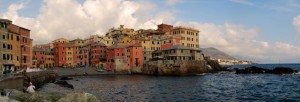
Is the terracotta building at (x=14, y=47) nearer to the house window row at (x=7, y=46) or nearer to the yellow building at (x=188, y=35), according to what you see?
the house window row at (x=7, y=46)

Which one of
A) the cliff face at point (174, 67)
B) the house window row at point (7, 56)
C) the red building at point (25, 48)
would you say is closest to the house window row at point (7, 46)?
the house window row at point (7, 56)

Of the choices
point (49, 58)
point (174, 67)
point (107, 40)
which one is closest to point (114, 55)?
point (174, 67)

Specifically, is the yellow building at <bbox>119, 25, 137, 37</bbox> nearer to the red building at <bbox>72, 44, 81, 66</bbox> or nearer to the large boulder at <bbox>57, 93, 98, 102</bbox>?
the red building at <bbox>72, 44, 81, 66</bbox>

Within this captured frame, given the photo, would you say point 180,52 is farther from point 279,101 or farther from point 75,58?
point 279,101

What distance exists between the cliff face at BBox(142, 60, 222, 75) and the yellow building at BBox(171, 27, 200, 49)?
15341 mm

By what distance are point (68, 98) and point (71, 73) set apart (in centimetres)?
9210

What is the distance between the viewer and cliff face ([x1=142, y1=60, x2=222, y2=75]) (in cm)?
11119

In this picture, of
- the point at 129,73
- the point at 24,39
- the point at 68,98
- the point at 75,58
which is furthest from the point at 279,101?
the point at 75,58

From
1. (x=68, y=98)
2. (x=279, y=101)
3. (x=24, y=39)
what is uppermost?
(x=24, y=39)

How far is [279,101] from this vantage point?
41.7m

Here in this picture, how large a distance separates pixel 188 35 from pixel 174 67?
78.7 feet

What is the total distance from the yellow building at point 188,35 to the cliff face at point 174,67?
15.3 meters

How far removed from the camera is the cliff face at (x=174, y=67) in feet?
365

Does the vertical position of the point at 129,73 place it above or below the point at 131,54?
below
